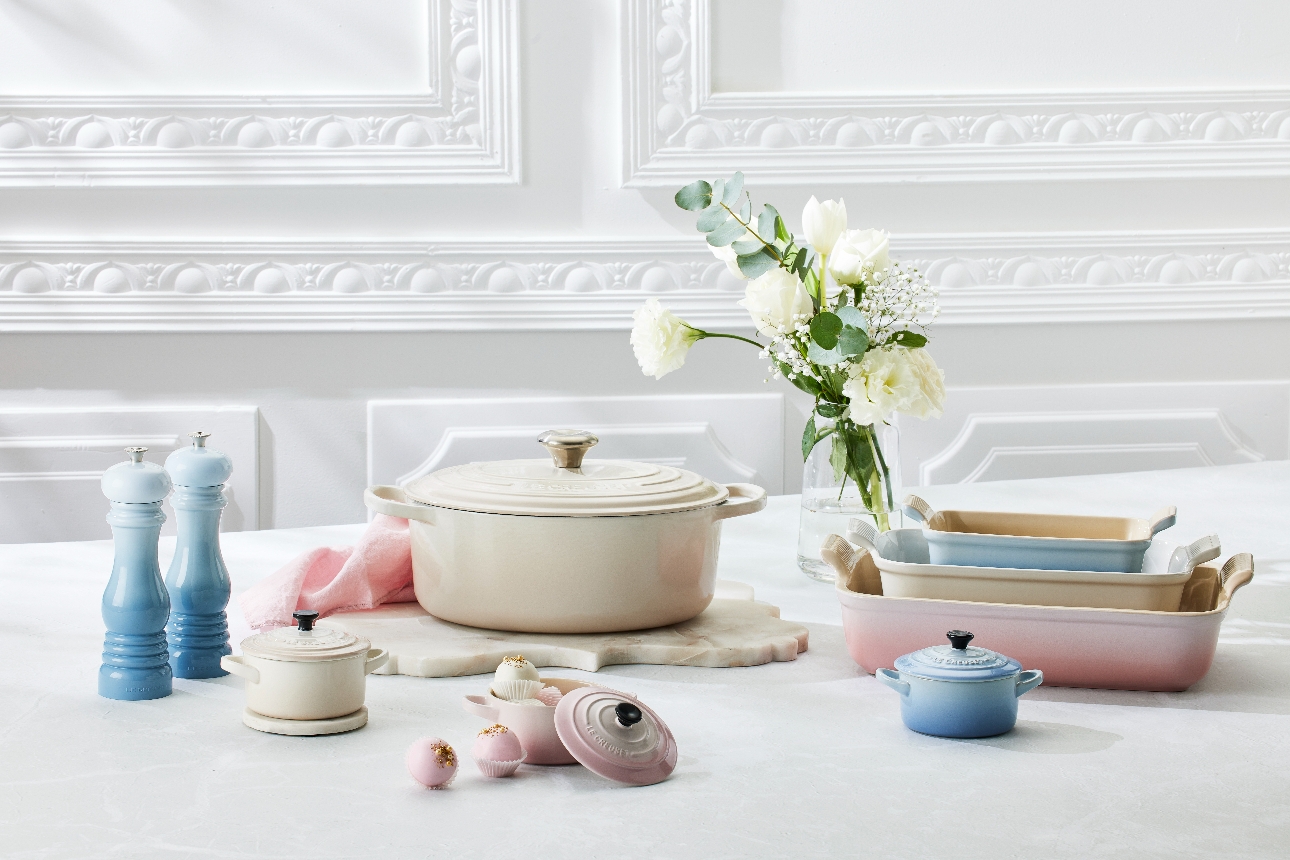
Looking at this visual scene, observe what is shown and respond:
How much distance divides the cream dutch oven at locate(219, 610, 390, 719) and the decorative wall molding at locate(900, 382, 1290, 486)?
1938mm

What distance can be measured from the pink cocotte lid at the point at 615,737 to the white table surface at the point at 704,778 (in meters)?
0.01

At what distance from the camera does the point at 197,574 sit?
84 cm

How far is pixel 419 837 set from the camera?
588 millimetres

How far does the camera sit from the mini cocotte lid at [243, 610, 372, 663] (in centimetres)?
73

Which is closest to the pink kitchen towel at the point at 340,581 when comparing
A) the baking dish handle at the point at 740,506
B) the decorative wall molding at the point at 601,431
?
the baking dish handle at the point at 740,506

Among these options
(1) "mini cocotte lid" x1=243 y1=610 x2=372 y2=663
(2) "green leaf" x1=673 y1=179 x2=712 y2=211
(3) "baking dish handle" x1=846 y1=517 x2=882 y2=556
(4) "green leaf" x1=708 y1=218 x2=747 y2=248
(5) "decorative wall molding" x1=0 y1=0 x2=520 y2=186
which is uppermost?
(5) "decorative wall molding" x1=0 y1=0 x2=520 y2=186

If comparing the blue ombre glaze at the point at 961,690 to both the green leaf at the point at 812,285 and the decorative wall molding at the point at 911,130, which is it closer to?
the green leaf at the point at 812,285

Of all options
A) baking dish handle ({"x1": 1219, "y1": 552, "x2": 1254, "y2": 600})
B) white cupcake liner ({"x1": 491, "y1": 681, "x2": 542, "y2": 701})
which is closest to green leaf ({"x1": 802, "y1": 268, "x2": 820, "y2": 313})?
baking dish handle ({"x1": 1219, "y1": 552, "x2": 1254, "y2": 600})

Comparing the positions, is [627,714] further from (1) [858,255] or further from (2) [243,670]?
(1) [858,255]

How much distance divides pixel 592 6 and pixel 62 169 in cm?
108

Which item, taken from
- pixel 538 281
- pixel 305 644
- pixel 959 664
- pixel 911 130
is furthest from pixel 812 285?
pixel 911 130

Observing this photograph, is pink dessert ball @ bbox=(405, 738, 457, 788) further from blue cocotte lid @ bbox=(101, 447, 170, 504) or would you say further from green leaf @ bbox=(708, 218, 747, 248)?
green leaf @ bbox=(708, 218, 747, 248)

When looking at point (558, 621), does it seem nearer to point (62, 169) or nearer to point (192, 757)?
point (192, 757)

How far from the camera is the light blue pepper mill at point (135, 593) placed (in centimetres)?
78
